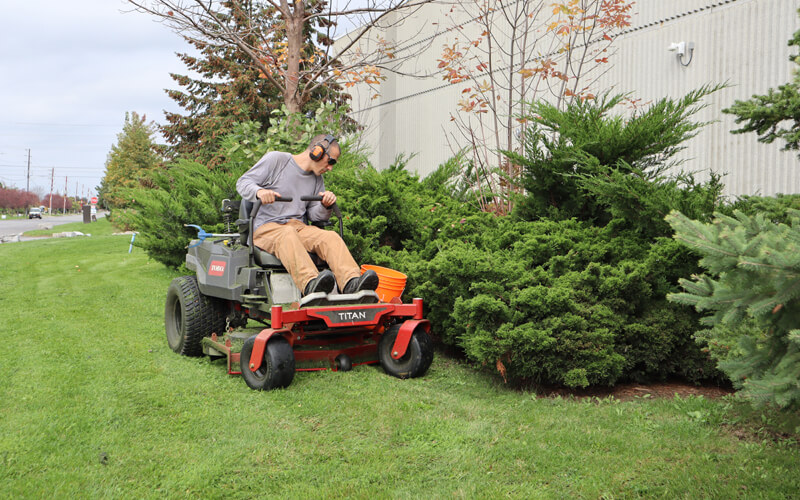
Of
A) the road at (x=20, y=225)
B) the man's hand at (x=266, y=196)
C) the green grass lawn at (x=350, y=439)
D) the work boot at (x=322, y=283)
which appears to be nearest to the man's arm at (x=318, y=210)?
the man's hand at (x=266, y=196)

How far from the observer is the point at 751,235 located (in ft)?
6.97

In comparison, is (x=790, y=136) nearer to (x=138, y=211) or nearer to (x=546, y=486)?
(x=546, y=486)

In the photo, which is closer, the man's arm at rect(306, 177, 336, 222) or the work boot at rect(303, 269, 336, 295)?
the work boot at rect(303, 269, 336, 295)

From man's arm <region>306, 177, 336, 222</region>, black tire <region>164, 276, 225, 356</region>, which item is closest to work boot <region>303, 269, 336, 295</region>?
man's arm <region>306, 177, 336, 222</region>

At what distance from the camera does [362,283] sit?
4.35 meters

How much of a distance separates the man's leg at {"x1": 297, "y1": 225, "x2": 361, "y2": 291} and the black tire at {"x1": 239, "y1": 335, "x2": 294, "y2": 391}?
60cm

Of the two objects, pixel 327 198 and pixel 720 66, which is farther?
pixel 720 66

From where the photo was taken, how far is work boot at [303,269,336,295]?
13.9ft

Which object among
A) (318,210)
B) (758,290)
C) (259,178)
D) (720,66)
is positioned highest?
(720,66)

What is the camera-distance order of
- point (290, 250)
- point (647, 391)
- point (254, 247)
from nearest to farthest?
point (647, 391)
point (290, 250)
point (254, 247)

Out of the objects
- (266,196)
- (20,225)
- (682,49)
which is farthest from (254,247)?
(20,225)

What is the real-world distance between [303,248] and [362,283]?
1.57ft

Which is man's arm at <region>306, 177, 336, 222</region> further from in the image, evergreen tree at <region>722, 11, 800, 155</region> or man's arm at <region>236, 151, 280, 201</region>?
evergreen tree at <region>722, 11, 800, 155</region>

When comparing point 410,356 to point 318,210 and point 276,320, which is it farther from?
point 318,210
